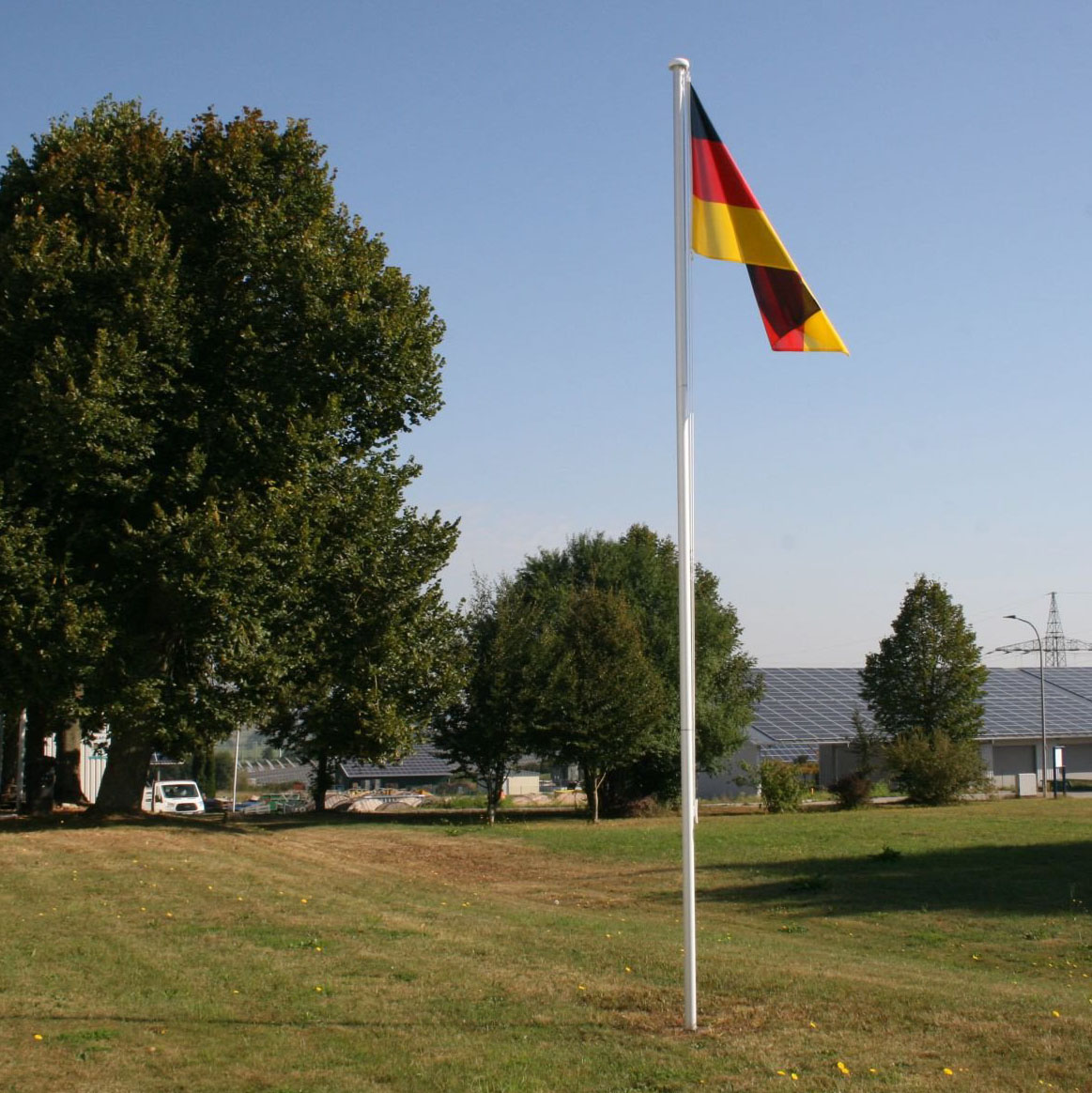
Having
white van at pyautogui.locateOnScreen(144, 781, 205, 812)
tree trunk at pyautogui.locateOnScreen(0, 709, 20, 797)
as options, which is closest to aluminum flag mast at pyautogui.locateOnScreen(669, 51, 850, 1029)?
tree trunk at pyautogui.locateOnScreen(0, 709, 20, 797)

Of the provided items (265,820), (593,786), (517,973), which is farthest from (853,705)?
(517,973)

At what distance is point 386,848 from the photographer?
89.7 ft

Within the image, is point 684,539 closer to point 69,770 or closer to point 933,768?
point 69,770

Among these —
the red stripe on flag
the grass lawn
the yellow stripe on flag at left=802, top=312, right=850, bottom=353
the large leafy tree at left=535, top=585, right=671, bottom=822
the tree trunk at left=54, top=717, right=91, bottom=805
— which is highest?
the red stripe on flag

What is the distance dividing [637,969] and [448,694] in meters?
18.0

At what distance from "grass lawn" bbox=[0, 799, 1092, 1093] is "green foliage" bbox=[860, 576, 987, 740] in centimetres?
3122

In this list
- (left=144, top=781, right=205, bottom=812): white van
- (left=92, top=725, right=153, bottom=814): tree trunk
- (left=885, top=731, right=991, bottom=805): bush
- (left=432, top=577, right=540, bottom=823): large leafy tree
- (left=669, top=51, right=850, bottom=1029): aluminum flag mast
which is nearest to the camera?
(left=669, top=51, right=850, bottom=1029): aluminum flag mast

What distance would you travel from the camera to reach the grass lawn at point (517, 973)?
7.63m

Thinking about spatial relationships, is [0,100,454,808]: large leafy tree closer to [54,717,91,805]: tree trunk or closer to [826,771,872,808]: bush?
[54,717,91,805]: tree trunk

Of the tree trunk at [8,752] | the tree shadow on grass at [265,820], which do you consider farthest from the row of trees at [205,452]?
the tree trunk at [8,752]

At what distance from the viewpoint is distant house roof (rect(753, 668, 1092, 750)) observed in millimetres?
70500

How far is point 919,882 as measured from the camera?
69.9 ft

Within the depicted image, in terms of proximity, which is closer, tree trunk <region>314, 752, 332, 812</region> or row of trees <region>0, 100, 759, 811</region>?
row of trees <region>0, 100, 759, 811</region>

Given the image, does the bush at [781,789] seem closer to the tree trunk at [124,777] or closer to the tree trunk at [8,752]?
the tree trunk at [124,777]
